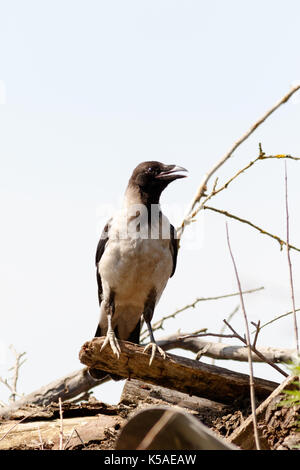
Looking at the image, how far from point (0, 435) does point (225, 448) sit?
3.17 meters

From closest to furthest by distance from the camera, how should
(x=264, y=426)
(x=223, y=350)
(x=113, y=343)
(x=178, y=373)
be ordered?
(x=264, y=426)
(x=178, y=373)
(x=113, y=343)
(x=223, y=350)

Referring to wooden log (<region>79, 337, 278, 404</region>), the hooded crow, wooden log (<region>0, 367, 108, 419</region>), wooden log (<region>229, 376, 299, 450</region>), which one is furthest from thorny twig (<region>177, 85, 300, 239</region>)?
wooden log (<region>0, 367, 108, 419</region>)

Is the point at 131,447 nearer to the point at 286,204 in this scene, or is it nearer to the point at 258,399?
the point at 286,204

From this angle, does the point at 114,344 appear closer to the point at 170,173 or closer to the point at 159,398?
the point at 159,398

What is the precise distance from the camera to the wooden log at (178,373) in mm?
4902

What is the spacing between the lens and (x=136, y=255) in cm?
624

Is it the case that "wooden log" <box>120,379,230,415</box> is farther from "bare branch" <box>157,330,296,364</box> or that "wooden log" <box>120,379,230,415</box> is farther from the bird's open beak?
the bird's open beak

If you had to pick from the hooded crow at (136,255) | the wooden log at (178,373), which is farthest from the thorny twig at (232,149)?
the hooded crow at (136,255)

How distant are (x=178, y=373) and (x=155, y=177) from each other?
8.02 ft

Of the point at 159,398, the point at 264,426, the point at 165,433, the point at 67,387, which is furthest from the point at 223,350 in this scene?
the point at 165,433

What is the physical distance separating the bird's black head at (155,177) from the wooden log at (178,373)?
6.56 feet

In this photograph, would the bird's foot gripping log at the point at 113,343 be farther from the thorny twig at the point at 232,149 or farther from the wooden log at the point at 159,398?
the thorny twig at the point at 232,149

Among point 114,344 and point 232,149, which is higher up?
point 232,149
